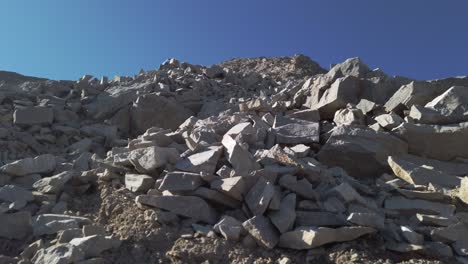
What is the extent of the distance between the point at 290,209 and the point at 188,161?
5.38ft

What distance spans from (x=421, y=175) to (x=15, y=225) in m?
5.30

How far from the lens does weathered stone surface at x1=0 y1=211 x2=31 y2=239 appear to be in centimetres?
538

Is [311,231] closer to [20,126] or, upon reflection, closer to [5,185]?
[5,185]

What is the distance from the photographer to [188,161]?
5973 mm

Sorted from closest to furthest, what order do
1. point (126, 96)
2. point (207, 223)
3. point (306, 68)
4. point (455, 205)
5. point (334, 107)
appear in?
point (207, 223) < point (455, 205) < point (334, 107) < point (126, 96) < point (306, 68)

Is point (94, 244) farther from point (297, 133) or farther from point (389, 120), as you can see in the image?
point (389, 120)

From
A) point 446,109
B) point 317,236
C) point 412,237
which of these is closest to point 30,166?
point 317,236

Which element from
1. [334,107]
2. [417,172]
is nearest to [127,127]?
[334,107]

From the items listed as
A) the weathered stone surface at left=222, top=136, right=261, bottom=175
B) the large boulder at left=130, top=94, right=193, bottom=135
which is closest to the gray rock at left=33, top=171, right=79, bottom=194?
the weathered stone surface at left=222, top=136, right=261, bottom=175

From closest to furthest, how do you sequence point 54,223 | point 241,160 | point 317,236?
point 317,236
point 54,223
point 241,160

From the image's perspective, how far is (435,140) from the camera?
6973 millimetres

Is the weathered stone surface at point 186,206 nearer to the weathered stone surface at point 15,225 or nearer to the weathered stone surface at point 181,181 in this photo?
the weathered stone surface at point 181,181

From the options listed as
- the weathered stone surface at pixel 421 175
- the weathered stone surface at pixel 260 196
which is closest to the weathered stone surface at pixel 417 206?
the weathered stone surface at pixel 421 175

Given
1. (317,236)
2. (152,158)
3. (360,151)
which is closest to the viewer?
(317,236)
